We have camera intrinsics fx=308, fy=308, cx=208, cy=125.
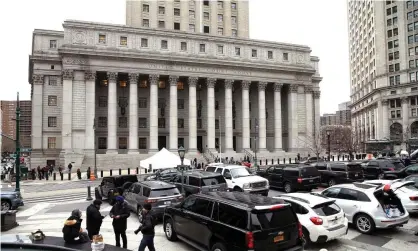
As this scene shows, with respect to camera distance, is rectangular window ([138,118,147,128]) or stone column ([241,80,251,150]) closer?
rectangular window ([138,118,147,128])

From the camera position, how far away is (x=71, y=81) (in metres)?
48.0

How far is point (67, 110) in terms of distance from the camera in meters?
47.6

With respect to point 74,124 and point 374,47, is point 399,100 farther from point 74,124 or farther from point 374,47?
point 74,124

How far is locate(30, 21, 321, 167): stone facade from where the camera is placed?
48.4 metres

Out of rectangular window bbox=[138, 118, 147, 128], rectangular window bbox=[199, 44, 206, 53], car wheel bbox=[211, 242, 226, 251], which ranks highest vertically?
rectangular window bbox=[199, 44, 206, 53]

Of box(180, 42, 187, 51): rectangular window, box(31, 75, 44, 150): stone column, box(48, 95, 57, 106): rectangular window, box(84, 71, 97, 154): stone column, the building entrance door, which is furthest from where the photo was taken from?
the building entrance door

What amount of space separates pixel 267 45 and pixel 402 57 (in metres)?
47.0

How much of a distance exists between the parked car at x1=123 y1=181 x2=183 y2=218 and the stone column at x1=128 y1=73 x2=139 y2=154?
3615 centimetres

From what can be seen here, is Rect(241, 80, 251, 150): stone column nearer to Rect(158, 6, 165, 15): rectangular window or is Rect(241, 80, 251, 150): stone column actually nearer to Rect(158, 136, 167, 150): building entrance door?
Rect(158, 136, 167, 150): building entrance door

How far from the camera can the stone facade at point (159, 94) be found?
159 ft

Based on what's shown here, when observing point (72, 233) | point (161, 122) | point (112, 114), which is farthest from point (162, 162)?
point (161, 122)

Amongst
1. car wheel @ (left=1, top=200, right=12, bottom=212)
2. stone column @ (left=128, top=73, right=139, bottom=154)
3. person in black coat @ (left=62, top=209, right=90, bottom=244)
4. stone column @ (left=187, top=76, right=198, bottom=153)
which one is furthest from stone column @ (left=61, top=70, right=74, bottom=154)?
person in black coat @ (left=62, top=209, right=90, bottom=244)

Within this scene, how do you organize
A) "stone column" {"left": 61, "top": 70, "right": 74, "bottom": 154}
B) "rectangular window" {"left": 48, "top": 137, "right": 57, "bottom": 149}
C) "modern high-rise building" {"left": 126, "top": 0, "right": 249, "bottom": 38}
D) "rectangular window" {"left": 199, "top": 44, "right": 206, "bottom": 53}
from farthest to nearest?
"modern high-rise building" {"left": 126, "top": 0, "right": 249, "bottom": 38}
"rectangular window" {"left": 199, "top": 44, "right": 206, "bottom": 53}
"rectangular window" {"left": 48, "top": 137, "right": 57, "bottom": 149}
"stone column" {"left": 61, "top": 70, "right": 74, "bottom": 154}

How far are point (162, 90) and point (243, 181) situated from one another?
41.4 m
